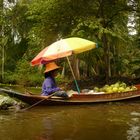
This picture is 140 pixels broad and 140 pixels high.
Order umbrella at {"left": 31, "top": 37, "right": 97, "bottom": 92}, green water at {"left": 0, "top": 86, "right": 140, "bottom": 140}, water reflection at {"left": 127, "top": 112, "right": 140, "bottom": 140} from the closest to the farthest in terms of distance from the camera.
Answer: water reflection at {"left": 127, "top": 112, "right": 140, "bottom": 140} < green water at {"left": 0, "top": 86, "right": 140, "bottom": 140} < umbrella at {"left": 31, "top": 37, "right": 97, "bottom": 92}

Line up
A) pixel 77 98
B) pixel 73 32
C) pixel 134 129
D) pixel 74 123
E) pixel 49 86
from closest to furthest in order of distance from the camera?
pixel 134 129 → pixel 74 123 → pixel 49 86 → pixel 77 98 → pixel 73 32

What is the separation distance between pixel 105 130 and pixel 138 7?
1356 centimetres

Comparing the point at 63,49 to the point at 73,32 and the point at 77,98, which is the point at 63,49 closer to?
the point at 77,98

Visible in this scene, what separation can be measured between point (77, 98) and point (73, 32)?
22.7 feet

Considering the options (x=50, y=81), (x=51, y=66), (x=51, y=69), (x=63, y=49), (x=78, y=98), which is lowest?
(x=78, y=98)

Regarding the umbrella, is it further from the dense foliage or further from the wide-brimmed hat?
the dense foliage

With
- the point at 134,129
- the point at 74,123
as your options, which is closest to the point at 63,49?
the point at 74,123

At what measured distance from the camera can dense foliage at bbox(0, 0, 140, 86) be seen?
20500mm

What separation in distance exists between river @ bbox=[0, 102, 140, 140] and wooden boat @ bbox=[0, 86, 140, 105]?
0.20 meters

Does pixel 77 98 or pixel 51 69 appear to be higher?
pixel 51 69

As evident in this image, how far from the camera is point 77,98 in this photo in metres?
Answer: 13.0

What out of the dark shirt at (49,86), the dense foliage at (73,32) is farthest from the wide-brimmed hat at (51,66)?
the dense foliage at (73,32)

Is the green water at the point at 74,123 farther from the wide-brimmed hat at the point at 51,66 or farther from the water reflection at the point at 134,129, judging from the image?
the wide-brimmed hat at the point at 51,66

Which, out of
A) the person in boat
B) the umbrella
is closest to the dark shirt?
the person in boat
